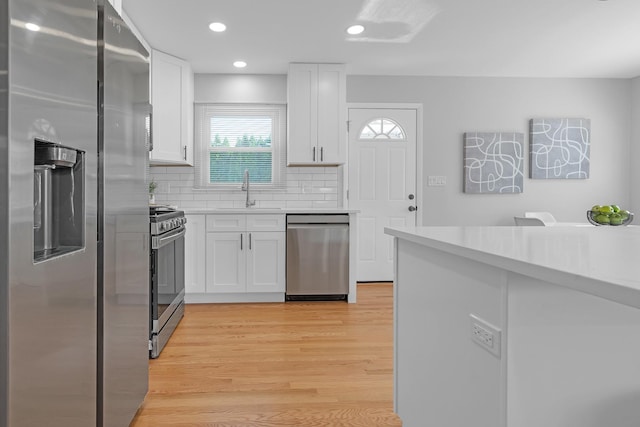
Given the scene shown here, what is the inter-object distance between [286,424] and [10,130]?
1.52 m

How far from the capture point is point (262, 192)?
189 inches

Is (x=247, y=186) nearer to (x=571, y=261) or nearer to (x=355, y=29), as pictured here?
(x=355, y=29)

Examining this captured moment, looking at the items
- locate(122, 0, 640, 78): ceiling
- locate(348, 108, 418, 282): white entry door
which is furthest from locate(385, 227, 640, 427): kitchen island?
locate(348, 108, 418, 282): white entry door

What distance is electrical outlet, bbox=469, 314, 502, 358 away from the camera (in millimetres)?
923

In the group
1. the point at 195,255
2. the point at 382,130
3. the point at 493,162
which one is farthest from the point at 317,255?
the point at 493,162

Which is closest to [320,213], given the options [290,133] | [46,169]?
[290,133]

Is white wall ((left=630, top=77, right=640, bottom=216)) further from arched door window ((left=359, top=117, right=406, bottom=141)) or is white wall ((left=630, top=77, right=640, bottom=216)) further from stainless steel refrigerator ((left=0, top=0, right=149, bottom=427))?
stainless steel refrigerator ((left=0, top=0, right=149, bottom=427))

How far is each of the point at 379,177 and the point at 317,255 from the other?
4.64 ft

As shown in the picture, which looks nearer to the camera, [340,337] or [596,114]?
[340,337]

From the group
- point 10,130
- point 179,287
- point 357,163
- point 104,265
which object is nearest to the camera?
point 10,130

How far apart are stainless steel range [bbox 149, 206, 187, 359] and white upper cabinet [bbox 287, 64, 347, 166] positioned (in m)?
1.63

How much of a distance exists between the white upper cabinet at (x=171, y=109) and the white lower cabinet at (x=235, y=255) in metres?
0.78

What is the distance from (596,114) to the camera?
5.05 meters

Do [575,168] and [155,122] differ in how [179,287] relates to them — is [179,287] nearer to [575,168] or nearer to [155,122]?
[155,122]
